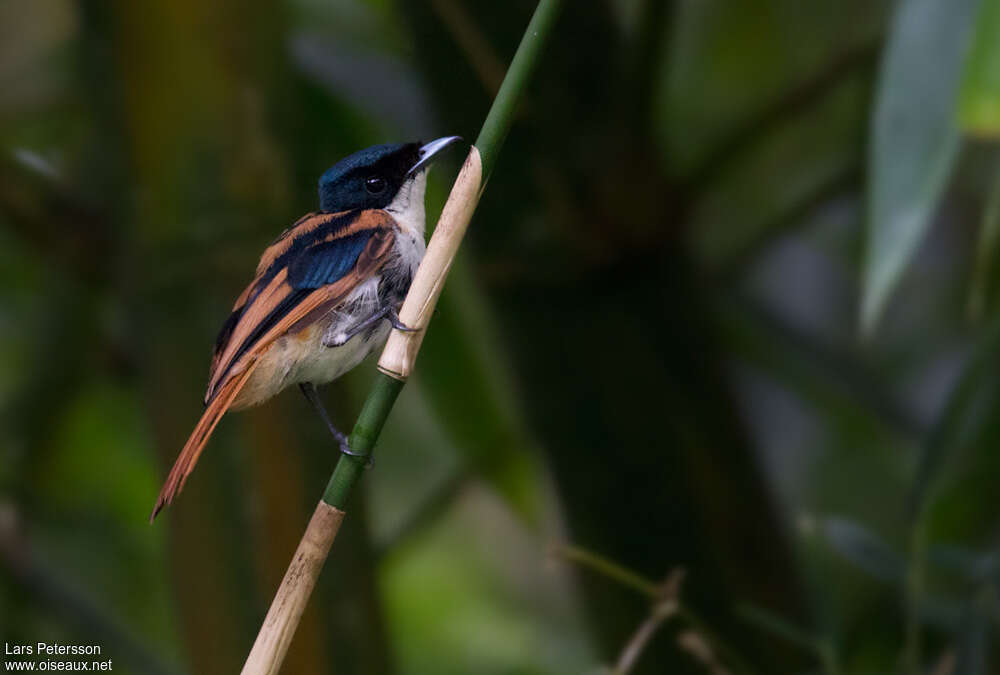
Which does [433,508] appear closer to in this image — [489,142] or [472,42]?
[472,42]

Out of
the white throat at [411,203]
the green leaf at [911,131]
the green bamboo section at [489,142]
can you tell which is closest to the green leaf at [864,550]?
the green leaf at [911,131]

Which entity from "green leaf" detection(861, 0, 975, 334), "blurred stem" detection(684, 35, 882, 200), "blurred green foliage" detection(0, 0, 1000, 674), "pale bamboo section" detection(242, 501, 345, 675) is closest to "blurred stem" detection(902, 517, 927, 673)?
"blurred green foliage" detection(0, 0, 1000, 674)

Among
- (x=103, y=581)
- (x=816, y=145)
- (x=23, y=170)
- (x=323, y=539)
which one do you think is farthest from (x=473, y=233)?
(x=103, y=581)

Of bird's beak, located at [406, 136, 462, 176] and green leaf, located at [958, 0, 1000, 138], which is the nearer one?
green leaf, located at [958, 0, 1000, 138]

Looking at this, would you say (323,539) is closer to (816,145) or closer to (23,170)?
(23,170)

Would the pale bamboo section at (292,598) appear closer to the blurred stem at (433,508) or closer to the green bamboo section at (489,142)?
the green bamboo section at (489,142)

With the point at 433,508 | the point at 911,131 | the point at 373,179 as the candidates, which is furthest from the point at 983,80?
the point at 433,508

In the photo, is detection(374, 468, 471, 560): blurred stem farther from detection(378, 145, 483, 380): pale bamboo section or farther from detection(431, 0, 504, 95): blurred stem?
detection(378, 145, 483, 380): pale bamboo section
